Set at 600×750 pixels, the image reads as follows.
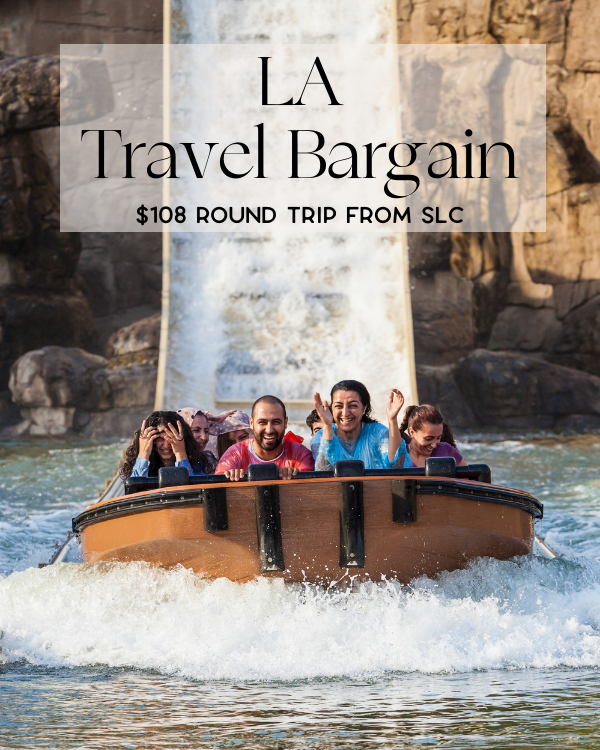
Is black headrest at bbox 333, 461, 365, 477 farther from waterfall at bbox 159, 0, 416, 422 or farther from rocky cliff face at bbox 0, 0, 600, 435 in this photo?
rocky cliff face at bbox 0, 0, 600, 435

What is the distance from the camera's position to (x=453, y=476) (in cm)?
329

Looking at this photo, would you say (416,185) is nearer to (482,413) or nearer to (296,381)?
(482,413)

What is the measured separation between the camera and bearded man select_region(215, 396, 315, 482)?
3.30 meters

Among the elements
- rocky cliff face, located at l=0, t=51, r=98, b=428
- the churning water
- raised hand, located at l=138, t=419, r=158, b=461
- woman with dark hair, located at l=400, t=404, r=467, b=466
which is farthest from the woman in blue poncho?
rocky cliff face, located at l=0, t=51, r=98, b=428

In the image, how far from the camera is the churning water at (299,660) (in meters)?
2.34

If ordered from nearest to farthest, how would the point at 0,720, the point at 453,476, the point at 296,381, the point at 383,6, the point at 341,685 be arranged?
the point at 0,720 < the point at 341,685 < the point at 453,476 < the point at 296,381 < the point at 383,6

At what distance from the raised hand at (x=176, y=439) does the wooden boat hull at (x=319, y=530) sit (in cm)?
36

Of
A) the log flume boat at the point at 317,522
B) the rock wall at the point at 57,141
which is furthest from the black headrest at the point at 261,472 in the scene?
the rock wall at the point at 57,141

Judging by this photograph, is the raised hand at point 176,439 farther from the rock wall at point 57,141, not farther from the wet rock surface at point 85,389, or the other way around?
the rock wall at point 57,141

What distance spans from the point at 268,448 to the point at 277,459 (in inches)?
2.4

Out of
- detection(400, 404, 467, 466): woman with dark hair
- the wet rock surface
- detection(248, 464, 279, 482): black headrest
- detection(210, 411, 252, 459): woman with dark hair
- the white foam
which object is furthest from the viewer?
the wet rock surface

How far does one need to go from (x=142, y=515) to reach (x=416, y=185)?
33.1 ft

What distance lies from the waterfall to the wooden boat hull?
163 inches

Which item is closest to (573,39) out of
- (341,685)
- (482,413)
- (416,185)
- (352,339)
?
→ (416,185)
